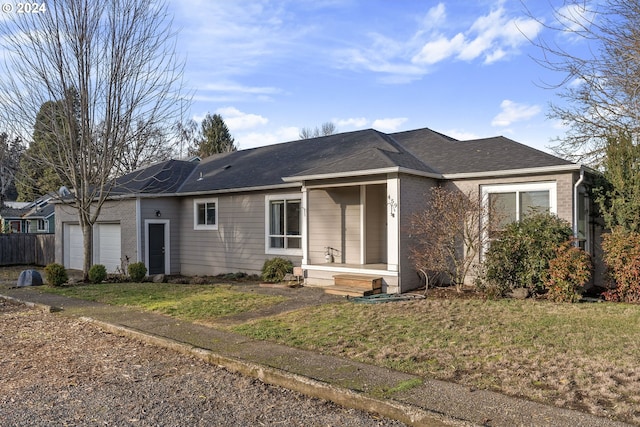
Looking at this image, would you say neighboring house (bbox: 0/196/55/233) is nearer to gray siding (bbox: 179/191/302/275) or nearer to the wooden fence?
the wooden fence

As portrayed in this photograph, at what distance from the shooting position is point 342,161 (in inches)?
479

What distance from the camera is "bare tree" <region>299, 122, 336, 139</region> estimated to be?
172 feet

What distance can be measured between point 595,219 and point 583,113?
21.1ft

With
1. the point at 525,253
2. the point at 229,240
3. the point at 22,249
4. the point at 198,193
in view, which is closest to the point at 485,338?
the point at 525,253

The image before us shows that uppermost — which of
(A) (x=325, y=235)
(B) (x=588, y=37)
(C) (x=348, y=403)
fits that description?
(B) (x=588, y=37)

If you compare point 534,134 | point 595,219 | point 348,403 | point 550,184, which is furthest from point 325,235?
point 534,134

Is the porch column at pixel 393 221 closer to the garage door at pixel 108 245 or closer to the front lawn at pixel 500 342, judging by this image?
the front lawn at pixel 500 342

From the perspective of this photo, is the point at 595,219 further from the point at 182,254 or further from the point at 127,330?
the point at 182,254

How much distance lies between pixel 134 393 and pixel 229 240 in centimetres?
1097

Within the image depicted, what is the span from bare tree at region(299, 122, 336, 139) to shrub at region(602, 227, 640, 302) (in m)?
43.0

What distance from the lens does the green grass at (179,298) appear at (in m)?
8.80

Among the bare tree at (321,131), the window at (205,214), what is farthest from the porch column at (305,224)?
the bare tree at (321,131)

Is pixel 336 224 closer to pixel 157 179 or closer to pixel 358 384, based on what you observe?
pixel 157 179

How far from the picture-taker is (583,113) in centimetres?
1606
